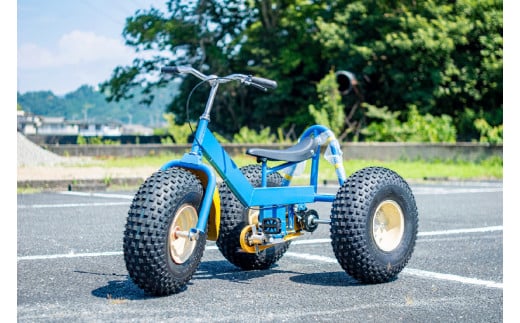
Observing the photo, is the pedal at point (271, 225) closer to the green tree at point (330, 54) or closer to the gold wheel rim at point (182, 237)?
the gold wheel rim at point (182, 237)

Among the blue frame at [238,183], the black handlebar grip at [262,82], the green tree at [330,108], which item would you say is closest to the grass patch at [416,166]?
the green tree at [330,108]

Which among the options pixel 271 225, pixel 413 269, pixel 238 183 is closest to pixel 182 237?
pixel 238 183

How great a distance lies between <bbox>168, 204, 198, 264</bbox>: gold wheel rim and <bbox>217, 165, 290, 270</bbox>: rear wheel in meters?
0.77

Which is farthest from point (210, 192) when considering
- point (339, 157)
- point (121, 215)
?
point (121, 215)

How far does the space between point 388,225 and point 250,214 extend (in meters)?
1.14

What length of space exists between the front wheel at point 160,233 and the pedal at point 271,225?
67cm

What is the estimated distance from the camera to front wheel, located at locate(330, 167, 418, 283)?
17.8ft

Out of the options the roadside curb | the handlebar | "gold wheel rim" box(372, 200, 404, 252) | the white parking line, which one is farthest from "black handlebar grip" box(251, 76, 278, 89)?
the roadside curb

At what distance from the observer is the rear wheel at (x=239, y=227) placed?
5.98m

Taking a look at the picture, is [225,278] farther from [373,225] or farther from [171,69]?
[171,69]

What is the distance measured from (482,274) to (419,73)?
21.6 meters

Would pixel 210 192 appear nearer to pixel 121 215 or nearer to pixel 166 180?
pixel 166 180

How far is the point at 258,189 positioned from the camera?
559 cm

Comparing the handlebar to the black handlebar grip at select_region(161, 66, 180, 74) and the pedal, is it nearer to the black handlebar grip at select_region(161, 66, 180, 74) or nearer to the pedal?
the black handlebar grip at select_region(161, 66, 180, 74)
